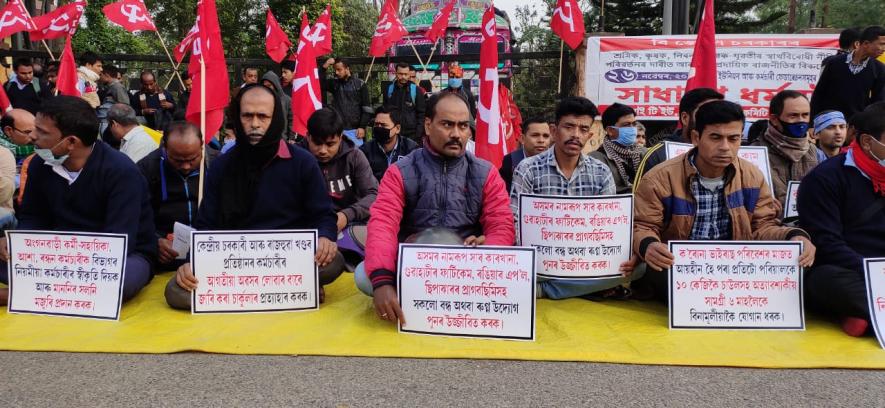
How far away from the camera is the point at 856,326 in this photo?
361 centimetres

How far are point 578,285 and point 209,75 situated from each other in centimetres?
366

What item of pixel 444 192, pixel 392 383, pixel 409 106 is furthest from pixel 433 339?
pixel 409 106

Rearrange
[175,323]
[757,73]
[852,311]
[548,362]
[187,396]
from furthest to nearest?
[757,73] < [175,323] < [852,311] < [548,362] < [187,396]

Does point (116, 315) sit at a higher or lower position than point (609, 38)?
lower

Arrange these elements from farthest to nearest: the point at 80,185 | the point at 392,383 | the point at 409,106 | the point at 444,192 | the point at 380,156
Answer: the point at 409,106 < the point at 380,156 < the point at 80,185 < the point at 444,192 < the point at 392,383

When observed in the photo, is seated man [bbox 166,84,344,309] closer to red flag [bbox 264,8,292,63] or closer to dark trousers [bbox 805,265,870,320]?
dark trousers [bbox 805,265,870,320]

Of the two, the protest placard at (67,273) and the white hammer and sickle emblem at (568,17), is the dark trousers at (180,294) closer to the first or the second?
the protest placard at (67,273)

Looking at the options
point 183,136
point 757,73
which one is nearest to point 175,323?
point 183,136

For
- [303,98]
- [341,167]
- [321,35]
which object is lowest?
[341,167]

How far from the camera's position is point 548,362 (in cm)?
332

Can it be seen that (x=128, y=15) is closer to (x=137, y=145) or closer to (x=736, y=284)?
(x=137, y=145)

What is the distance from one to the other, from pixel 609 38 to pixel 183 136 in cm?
654

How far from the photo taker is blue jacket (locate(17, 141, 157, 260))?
13.7 ft

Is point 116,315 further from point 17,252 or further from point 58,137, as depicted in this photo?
point 58,137
